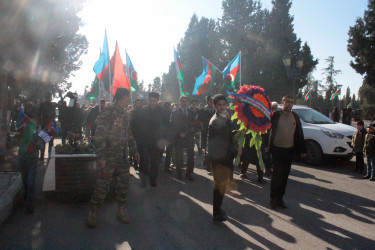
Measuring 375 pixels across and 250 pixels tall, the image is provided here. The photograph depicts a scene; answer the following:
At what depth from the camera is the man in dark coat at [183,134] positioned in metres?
7.57

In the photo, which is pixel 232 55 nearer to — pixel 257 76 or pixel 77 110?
pixel 257 76

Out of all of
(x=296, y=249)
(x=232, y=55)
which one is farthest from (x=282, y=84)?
(x=296, y=249)

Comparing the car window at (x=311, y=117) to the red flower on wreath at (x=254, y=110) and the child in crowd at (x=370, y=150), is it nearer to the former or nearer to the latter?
the child in crowd at (x=370, y=150)

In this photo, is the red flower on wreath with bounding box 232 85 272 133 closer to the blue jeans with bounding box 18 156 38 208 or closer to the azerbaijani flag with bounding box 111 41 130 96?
the blue jeans with bounding box 18 156 38 208

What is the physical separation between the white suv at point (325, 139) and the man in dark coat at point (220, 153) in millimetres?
5915

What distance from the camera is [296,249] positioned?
149 inches

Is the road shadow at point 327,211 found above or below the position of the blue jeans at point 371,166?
below

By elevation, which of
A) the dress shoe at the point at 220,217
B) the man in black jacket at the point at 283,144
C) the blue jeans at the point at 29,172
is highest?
the man in black jacket at the point at 283,144

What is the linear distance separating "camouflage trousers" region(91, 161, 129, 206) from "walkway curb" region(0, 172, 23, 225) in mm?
1448

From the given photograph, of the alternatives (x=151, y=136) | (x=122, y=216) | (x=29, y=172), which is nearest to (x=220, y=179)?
(x=122, y=216)

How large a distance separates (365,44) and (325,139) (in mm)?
28008

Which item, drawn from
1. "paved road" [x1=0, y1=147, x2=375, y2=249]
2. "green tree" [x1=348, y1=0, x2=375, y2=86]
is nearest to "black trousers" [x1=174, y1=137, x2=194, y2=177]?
"paved road" [x1=0, y1=147, x2=375, y2=249]

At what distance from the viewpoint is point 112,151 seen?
175 inches

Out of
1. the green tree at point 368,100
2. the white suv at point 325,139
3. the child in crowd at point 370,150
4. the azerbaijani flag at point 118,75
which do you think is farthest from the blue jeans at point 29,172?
the green tree at point 368,100
